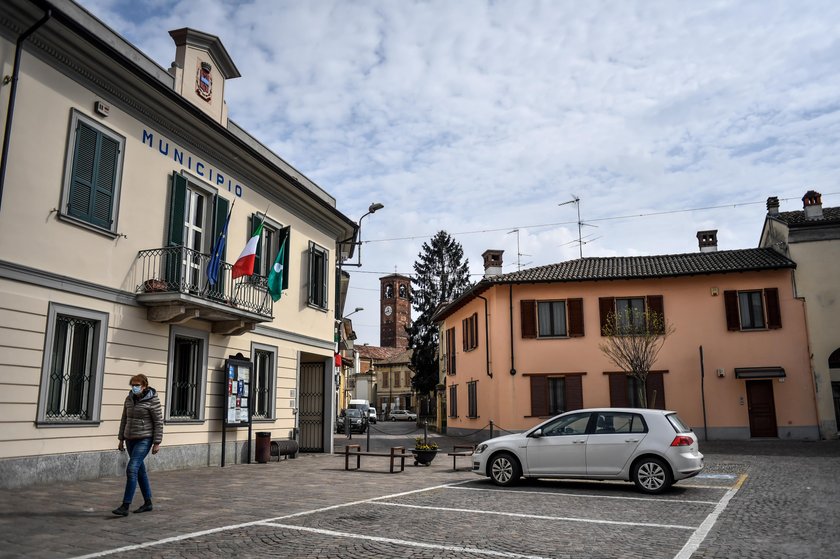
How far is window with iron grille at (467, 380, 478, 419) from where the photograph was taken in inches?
1220

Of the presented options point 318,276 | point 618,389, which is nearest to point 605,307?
point 618,389

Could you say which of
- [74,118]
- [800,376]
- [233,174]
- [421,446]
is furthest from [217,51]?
[800,376]

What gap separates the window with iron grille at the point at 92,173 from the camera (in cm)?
1107

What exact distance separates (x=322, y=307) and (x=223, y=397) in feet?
18.9

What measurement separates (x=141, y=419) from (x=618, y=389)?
22.0 metres

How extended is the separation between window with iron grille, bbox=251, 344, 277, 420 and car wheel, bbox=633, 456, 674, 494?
9.53m

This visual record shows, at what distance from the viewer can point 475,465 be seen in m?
12.8

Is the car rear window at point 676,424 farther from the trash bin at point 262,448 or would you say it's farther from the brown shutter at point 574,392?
the brown shutter at point 574,392

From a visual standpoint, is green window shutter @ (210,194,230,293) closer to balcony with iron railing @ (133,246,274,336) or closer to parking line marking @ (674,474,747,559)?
balcony with iron railing @ (133,246,274,336)

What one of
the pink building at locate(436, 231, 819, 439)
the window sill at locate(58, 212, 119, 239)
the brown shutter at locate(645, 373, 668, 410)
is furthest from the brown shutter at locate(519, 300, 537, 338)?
the window sill at locate(58, 212, 119, 239)

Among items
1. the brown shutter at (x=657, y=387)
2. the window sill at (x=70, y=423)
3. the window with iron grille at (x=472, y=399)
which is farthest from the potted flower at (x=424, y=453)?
the window with iron grille at (x=472, y=399)

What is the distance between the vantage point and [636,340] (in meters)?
25.7

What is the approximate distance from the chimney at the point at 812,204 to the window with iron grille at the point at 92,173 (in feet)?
85.8

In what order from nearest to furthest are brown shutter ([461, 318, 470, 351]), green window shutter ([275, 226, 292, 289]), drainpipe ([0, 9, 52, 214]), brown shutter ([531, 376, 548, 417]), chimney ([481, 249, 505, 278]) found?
drainpipe ([0, 9, 52, 214]) < green window shutter ([275, 226, 292, 289]) < brown shutter ([531, 376, 548, 417]) < brown shutter ([461, 318, 470, 351]) < chimney ([481, 249, 505, 278])
